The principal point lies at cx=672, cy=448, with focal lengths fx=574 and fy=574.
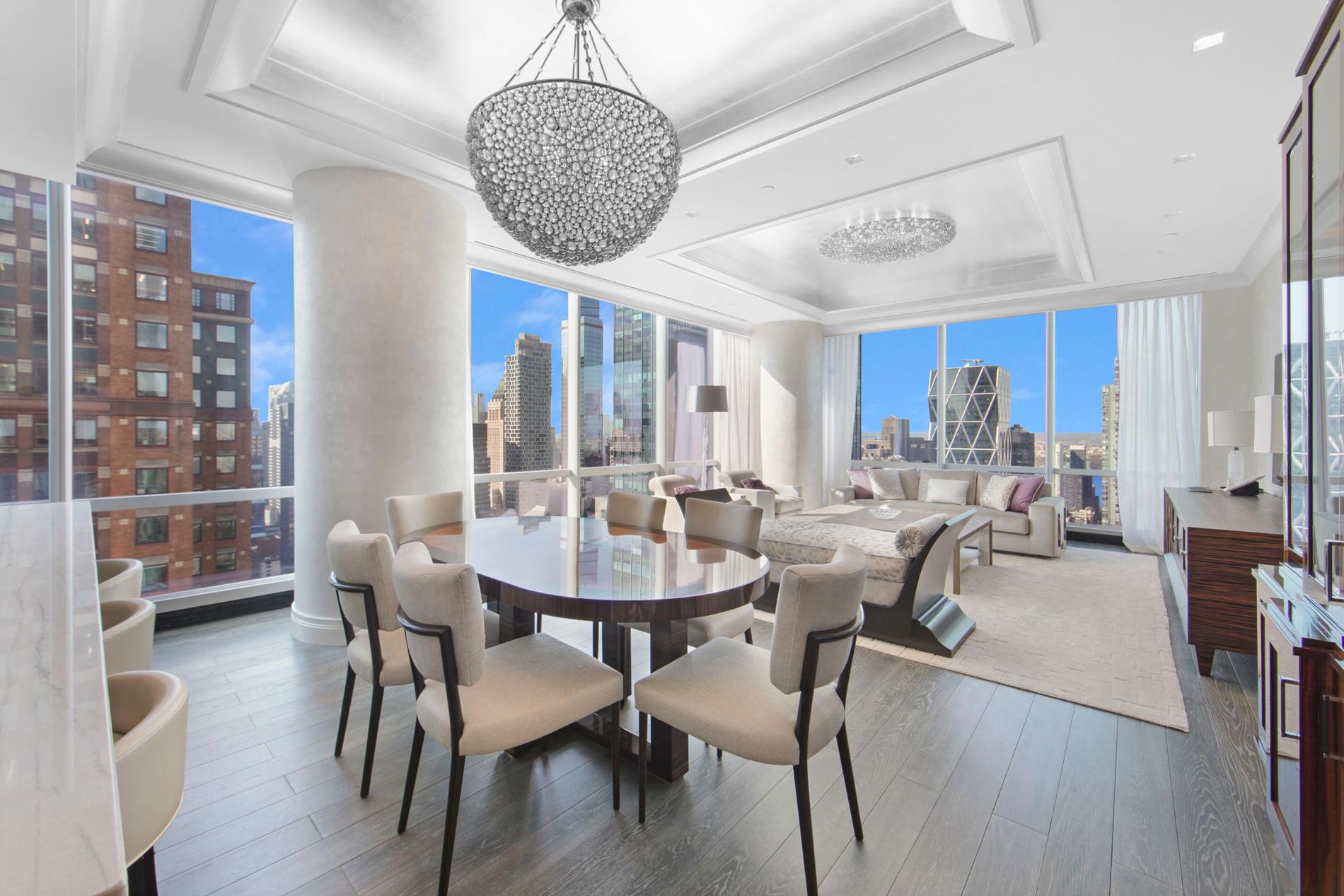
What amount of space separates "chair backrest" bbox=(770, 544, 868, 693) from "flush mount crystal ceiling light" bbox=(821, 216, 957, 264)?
3.73m

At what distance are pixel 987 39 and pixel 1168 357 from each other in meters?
5.44

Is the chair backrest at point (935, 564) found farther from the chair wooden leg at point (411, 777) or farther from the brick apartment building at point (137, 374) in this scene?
the brick apartment building at point (137, 374)

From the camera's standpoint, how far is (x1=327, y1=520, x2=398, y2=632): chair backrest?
74.9 inches

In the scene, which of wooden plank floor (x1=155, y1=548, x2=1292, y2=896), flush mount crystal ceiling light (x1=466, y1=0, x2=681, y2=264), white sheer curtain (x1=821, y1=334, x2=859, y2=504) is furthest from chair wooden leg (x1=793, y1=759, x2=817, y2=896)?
white sheer curtain (x1=821, y1=334, x2=859, y2=504)

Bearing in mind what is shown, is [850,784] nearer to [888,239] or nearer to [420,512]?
[420,512]

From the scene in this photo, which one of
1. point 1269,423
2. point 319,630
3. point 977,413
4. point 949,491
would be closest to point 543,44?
point 319,630

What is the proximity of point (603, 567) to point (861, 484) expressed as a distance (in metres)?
5.83

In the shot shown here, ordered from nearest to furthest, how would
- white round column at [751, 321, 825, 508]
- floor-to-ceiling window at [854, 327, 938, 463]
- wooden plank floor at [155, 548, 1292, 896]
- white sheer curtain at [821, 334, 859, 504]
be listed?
wooden plank floor at [155, 548, 1292, 896] < floor-to-ceiling window at [854, 327, 938, 463] < white round column at [751, 321, 825, 508] < white sheer curtain at [821, 334, 859, 504]

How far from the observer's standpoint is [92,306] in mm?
3367

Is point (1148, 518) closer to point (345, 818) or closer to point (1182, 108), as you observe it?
point (1182, 108)

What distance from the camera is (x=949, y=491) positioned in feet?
21.3

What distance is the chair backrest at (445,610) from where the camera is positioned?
1520 mm

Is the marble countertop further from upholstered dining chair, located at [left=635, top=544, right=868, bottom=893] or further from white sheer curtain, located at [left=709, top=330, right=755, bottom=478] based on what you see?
white sheer curtain, located at [left=709, top=330, right=755, bottom=478]

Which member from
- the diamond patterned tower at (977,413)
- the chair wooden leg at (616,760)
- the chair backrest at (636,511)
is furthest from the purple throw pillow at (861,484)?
the chair wooden leg at (616,760)
